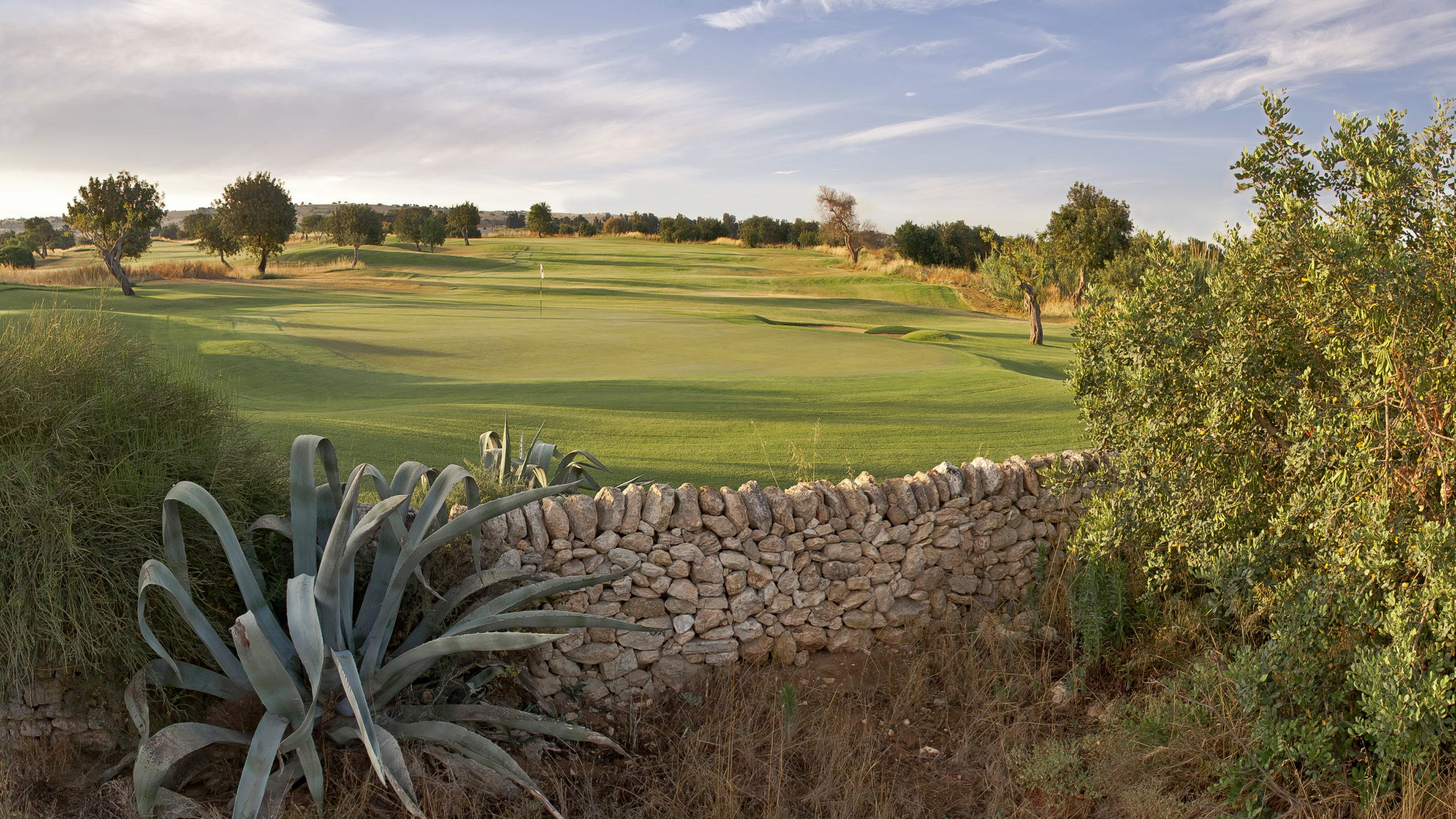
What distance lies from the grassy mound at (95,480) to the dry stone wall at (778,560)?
4.75ft

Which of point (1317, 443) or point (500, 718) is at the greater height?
point (1317, 443)

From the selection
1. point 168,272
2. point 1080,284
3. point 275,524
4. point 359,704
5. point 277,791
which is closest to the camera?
point 359,704

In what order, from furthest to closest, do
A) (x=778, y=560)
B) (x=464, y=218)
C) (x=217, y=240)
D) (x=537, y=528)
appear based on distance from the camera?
(x=464, y=218), (x=217, y=240), (x=778, y=560), (x=537, y=528)

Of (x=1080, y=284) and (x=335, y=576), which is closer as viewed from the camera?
(x=335, y=576)

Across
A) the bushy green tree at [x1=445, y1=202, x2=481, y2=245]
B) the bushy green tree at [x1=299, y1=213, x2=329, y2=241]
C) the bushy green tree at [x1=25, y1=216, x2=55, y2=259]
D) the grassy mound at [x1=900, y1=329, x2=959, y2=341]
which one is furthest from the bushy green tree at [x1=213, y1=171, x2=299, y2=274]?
the grassy mound at [x1=900, y1=329, x2=959, y2=341]

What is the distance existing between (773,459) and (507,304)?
73.7 ft

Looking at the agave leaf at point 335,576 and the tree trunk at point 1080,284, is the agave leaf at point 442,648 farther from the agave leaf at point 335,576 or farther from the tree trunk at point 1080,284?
the tree trunk at point 1080,284

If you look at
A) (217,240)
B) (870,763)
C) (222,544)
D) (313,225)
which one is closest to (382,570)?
(222,544)

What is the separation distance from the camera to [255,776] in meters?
3.30

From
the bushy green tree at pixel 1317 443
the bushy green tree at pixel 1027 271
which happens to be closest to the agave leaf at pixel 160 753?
the bushy green tree at pixel 1317 443

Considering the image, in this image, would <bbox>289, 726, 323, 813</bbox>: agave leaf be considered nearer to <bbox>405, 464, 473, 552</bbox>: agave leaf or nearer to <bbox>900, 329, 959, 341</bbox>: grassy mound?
<bbox>405, 464, 473, 552</bbox>: agave leaf

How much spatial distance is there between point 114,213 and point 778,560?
35458 millimetres

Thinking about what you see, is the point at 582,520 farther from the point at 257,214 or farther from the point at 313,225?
the point at 313,225

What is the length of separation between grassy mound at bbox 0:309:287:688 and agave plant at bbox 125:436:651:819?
27 centimetres
